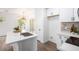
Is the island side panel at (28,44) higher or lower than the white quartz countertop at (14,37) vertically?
lower

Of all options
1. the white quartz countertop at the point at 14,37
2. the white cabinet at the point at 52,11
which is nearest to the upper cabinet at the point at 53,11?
the white cabinet at the point at 52,11

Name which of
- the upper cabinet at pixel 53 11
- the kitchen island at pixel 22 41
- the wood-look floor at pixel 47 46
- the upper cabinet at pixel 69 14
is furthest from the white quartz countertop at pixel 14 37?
the upper cabinet at pixel 69 14

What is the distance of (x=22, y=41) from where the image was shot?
5.67 ft

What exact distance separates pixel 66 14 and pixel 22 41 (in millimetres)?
764

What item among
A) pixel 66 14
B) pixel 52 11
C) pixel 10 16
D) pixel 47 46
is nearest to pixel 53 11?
pixel 52 11

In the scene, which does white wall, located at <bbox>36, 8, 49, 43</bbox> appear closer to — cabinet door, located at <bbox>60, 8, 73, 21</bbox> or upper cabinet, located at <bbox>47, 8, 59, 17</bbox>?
upper cabinet, located at <bbox>47, 8, 59, 17</bbox>

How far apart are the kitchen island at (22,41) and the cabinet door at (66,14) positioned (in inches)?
19.5

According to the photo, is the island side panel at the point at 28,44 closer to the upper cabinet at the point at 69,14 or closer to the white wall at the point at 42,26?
the white wall at the point at 42,26

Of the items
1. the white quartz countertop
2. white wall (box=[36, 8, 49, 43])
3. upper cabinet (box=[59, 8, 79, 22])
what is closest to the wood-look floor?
white wall (box=[36, 8, 49, 43])

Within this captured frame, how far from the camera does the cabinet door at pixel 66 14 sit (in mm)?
1678

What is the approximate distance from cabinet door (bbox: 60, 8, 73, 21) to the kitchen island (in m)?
0.50

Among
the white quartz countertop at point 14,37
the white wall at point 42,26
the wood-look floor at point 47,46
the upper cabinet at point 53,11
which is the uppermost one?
the upper cabinet at point 53,11

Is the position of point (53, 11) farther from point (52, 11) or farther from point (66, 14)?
point (66, 14)
